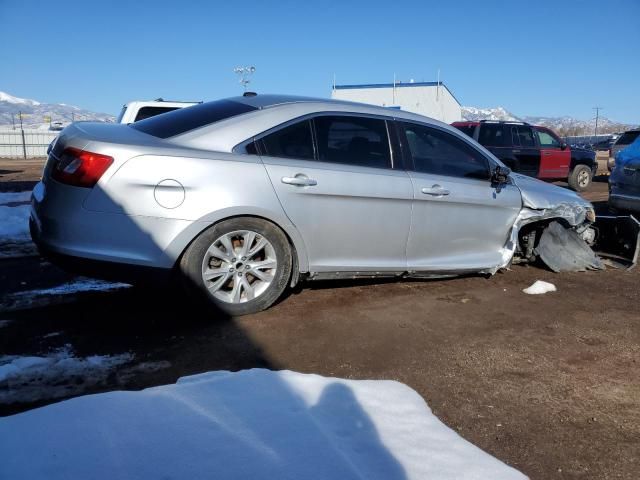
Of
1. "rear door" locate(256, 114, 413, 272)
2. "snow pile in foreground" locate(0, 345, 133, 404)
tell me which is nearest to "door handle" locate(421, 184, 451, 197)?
"rear door" locate(256, 114, 413, 272)

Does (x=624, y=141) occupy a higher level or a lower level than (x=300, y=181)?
higher

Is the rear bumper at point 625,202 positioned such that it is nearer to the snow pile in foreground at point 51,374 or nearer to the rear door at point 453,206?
the rear door at point 453,206

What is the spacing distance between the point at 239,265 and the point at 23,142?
121 ft

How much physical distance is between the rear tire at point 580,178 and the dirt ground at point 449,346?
35.2ft

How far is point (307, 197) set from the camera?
3803 mm

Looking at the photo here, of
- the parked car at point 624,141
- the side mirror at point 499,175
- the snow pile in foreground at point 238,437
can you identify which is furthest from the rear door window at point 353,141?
the parked car at point 624,141

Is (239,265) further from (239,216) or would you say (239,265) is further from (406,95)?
(406,95)

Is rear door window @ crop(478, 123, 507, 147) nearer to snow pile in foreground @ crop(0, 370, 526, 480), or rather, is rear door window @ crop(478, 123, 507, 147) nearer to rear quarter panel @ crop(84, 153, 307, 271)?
rear quarter panel @ crop(84, 153, 307, 271)

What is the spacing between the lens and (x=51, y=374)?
2.81 meters

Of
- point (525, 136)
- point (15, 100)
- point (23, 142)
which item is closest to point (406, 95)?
point (525, 136)

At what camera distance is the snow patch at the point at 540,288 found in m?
4.72

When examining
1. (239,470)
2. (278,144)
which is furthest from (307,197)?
(239,470)

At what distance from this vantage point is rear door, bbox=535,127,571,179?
1341cm

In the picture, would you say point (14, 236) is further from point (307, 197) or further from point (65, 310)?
point (307, 197)
